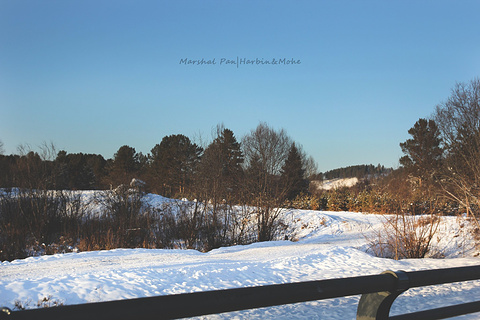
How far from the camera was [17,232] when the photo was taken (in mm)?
14094

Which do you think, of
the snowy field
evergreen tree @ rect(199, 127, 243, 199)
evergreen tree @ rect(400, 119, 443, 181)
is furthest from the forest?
evergreen tree @ rect(400, 119, 443, 181)

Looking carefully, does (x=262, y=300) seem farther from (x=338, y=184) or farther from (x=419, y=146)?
(x=419, y=146)

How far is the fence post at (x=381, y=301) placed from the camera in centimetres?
164

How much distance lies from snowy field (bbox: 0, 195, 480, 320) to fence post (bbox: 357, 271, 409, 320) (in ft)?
8.93

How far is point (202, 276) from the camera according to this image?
7.91 metres

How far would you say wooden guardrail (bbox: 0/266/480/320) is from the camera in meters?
1.07

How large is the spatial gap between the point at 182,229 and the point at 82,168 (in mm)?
44902

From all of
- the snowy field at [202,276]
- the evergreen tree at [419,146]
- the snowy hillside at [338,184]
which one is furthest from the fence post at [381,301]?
the evergreen tree at [419,146]

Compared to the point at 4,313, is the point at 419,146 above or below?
above

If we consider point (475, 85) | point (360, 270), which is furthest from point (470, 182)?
point (360, 270)

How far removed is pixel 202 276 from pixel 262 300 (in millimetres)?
6902

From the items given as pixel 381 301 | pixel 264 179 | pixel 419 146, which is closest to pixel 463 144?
pixel 264 179

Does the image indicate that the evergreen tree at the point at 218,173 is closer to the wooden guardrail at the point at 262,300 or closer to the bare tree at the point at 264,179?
the bare tree at the point at 264,179

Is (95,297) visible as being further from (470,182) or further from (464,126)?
(464,126)
